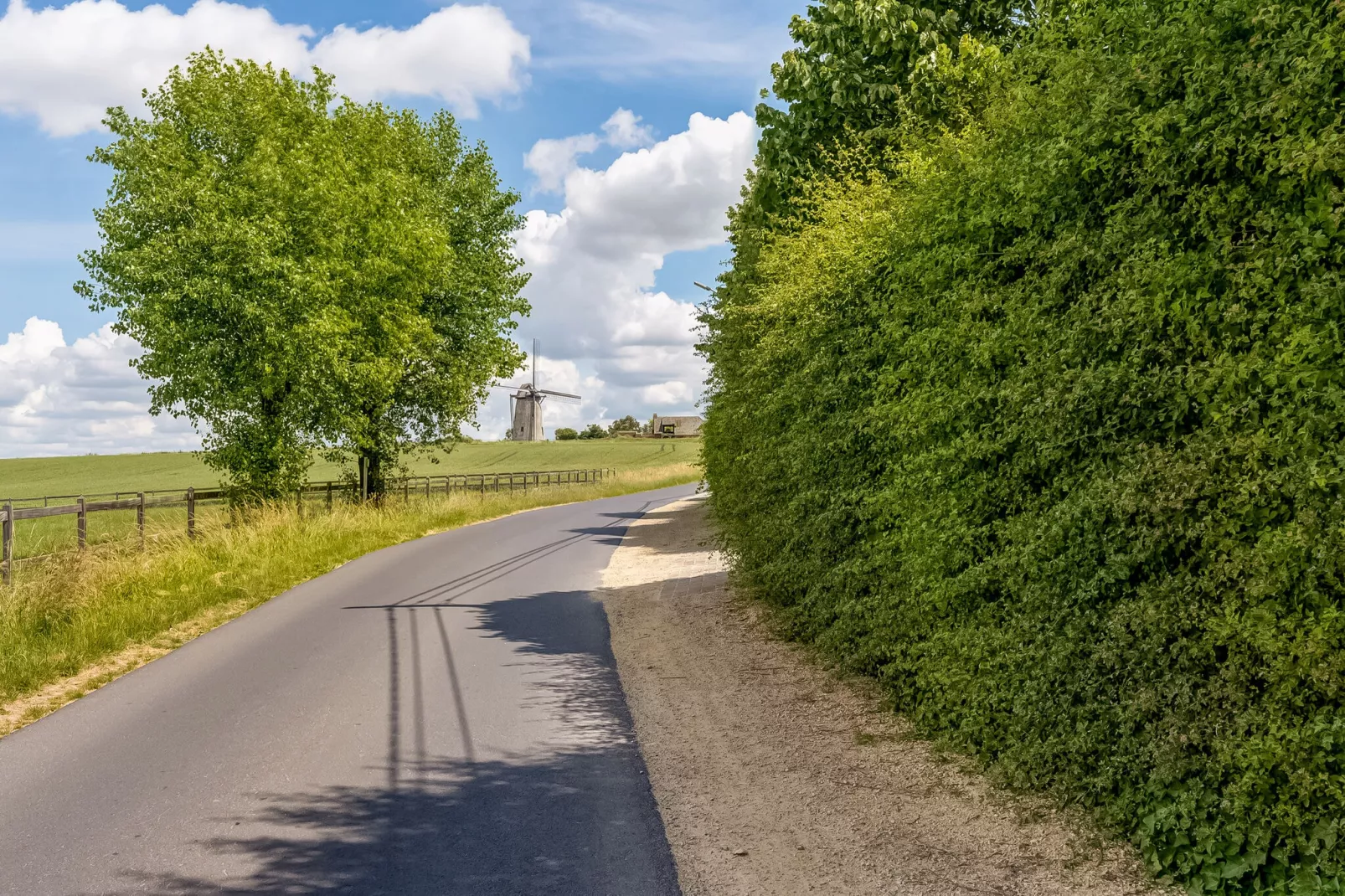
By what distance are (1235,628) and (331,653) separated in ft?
30.4

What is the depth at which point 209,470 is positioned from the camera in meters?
62.6

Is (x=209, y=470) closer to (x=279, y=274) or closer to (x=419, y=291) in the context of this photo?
(x=419, y=291)

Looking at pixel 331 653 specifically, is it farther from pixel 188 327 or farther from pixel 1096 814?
pixel 188 327

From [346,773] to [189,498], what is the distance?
59.2 feet

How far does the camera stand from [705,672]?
33.5 feet

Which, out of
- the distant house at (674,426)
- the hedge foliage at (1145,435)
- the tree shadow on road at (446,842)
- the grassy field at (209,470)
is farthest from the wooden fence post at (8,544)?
the distant house at (674,426)

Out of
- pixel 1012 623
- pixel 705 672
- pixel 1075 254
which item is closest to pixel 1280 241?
pixel 1075 254

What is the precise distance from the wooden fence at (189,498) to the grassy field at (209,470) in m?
8.19

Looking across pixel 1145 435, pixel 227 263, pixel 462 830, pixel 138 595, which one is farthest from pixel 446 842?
pixel 227 263

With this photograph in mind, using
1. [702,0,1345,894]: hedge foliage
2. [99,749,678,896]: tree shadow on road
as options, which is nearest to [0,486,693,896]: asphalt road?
[99,749,678,896]: tree shadow on road

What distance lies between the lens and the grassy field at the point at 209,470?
249ft

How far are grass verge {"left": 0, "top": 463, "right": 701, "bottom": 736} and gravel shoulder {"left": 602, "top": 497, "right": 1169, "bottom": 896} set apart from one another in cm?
566

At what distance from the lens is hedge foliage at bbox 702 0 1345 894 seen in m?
4.20

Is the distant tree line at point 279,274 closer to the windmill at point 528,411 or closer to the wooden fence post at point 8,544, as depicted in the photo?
the wooden fence post at point 8,544
